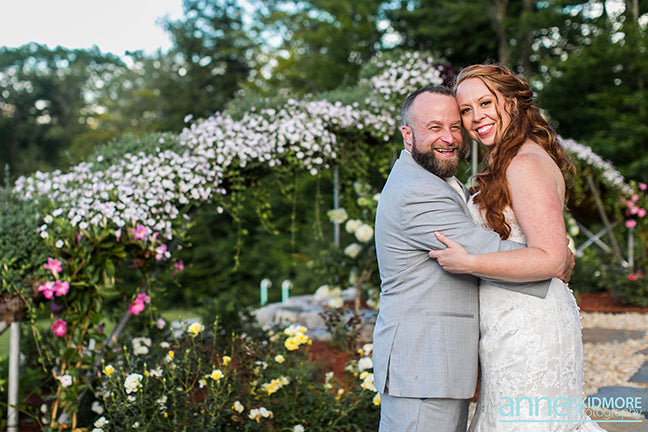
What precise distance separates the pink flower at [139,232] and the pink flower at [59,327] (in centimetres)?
65

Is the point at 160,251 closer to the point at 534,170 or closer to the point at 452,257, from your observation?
the point at 452,257

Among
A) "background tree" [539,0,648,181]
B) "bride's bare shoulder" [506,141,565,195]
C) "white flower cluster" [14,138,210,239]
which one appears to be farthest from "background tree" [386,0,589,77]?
"bride's bare shoulder" [506,141,565,195]

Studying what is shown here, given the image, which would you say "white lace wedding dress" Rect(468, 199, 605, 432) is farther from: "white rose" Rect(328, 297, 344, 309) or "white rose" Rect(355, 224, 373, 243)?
"white rose" Rect(328, 297, 344, 309)

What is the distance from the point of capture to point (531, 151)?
2.05 meters

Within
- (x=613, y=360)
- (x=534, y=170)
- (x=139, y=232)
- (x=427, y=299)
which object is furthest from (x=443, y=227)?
(x=613, y=360)

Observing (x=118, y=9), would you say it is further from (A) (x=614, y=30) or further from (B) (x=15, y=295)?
(B) (x=15, y=295)

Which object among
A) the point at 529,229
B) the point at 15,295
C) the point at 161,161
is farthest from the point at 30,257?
the point at 529,229

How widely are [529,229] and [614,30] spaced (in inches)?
624

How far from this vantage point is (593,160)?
8805mm

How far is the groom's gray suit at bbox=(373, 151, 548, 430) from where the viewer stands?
1.87m

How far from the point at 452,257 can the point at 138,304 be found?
2.44 metres

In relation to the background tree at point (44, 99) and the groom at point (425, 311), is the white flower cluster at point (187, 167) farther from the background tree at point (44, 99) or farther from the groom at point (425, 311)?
the background tree at point (44, 99)

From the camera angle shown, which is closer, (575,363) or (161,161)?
(575,363)

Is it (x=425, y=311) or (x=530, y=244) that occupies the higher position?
(x=530, y=244)
